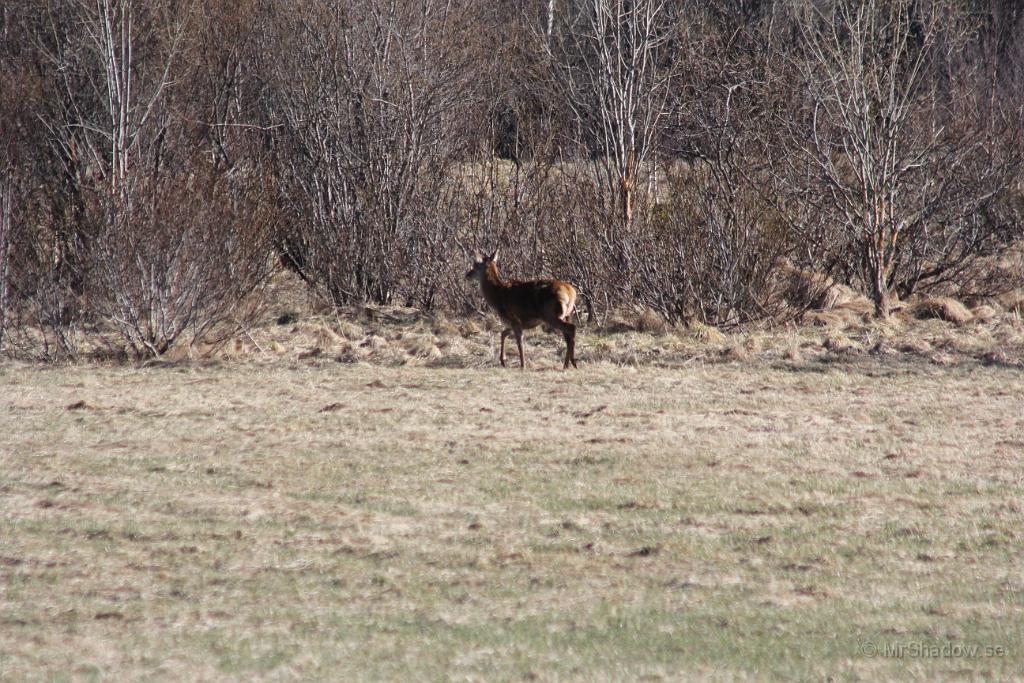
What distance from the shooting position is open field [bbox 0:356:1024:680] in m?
5.88

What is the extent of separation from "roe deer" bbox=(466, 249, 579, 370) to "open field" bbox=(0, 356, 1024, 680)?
1.11 meters

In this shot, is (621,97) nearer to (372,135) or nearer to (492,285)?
(372,135)

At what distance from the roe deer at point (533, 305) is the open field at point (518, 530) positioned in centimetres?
111

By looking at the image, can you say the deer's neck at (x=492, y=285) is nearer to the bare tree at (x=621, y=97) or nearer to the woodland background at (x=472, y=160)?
the woodland background at (x=472, y=160)

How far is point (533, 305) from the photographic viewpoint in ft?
50.4

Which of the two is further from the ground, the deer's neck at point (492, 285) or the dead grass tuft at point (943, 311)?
the deer's neck at point (492, 285)

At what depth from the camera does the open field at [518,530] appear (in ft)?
19.3

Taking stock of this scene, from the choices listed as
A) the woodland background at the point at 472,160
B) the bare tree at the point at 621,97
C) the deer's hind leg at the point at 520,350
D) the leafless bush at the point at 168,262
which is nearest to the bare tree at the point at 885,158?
the woodland background at the point at 472,160

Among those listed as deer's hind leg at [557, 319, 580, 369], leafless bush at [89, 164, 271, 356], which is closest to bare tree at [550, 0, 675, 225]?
deer's hind leg at [557, 319, 580, 369]

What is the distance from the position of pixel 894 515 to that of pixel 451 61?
14.6 metres

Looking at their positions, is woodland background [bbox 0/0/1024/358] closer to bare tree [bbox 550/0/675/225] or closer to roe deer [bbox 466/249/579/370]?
bare tree [bbox 550/0/675/225]

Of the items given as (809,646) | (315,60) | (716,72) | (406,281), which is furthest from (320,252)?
(809,646)

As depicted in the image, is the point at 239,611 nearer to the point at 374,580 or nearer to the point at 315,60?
the point at 374,580

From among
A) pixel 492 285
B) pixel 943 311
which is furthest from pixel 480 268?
pixel 943 311
